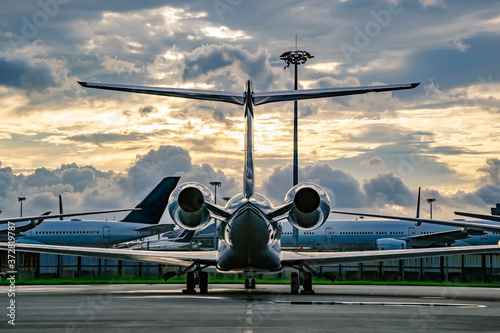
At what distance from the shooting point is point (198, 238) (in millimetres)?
104000

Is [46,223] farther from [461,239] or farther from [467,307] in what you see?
[467,307]

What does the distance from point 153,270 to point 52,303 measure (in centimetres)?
3283

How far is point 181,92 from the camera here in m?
21.3

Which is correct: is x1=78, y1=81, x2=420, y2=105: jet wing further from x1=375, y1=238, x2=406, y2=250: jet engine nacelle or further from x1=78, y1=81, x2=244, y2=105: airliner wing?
x1=375, y1=238, x2=406, y2=250: jet engine nacelle

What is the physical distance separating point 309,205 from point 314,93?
333 cm

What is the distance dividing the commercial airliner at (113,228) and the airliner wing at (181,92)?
43033 millimetres

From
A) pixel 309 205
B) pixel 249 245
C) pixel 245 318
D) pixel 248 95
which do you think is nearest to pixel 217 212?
pixel 249 245

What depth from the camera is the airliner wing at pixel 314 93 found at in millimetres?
20016

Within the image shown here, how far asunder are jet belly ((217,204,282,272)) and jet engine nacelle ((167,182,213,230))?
36.0 inches

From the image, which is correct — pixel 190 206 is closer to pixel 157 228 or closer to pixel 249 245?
pixel 249 245

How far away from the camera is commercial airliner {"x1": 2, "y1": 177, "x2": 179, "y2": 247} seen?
6550 centimetres

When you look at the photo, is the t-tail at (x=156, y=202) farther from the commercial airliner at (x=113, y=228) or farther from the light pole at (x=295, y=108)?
the light pole at (x=295, y=108)

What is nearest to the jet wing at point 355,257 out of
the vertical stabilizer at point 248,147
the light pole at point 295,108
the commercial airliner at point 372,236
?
the vertical stabilizer at point 248,147

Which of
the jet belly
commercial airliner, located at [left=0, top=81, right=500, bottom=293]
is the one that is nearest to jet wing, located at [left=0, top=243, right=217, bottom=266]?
commercial airliner, located at [left=0, top=81, right=500, bottom=293]
